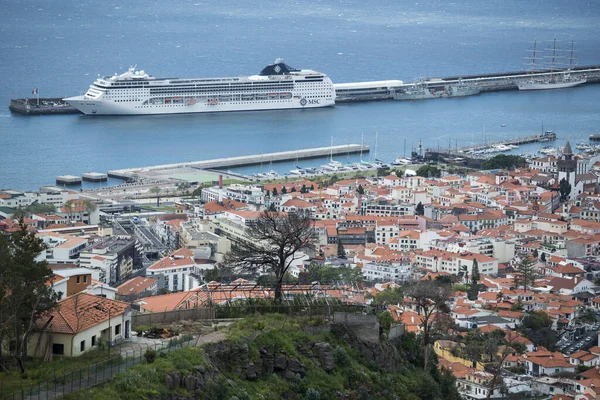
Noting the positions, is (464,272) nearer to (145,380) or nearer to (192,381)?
(192,381)

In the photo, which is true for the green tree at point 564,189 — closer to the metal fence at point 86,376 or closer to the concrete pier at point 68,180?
the concrete pier at point 68,180

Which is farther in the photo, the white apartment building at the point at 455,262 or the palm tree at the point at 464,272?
the white apartment building at the point at 455,262

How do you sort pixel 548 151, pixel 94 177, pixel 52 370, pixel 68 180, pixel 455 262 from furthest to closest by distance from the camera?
pixel 548 151, pixel 94 177, pixel 68 180, pixel 455 262, pixel 52 370

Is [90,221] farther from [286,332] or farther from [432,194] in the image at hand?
[286,332]

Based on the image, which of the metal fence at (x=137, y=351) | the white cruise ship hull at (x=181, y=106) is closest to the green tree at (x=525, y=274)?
the metal fence at (x=137, y=351)

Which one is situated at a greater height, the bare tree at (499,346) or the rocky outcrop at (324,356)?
the rocky outcrop at (324,356)

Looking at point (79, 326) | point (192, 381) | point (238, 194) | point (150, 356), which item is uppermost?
point (79, 326)

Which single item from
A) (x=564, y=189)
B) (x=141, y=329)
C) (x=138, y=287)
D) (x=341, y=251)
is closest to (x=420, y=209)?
(x=564, y=189)

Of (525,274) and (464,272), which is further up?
(525,274)
